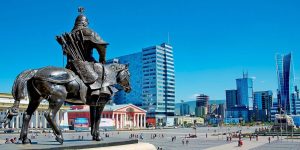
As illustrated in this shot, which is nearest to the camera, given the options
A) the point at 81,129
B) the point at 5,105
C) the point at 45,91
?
the point at 45,91

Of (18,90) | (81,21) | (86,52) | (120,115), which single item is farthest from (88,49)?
(120,115)

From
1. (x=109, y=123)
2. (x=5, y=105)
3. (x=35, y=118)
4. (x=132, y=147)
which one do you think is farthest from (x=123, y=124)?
(x=132, y=147)

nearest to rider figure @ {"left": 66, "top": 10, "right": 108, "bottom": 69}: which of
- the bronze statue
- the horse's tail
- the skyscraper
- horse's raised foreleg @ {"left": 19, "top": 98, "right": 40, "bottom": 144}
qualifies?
the bronze statue

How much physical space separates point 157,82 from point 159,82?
4.38ft

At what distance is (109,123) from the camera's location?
105 metres

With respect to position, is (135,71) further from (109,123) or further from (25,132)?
(25,132)

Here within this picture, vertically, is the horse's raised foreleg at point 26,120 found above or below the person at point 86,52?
below

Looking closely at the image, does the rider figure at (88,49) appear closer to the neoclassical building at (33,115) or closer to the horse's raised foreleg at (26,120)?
the horse's raised foreleg at (26,120)

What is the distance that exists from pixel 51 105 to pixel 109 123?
94223 mm

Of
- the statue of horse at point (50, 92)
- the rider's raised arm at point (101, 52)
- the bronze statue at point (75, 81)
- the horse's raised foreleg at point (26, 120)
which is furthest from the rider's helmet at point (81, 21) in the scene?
the horse's raised foreleg at point (26, 120)

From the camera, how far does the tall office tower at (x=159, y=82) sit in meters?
181

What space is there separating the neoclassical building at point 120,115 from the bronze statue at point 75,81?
99.7m

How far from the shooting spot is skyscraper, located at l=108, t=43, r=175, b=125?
18088 centimetres

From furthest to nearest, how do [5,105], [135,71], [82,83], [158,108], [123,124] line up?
[135,71]
[158,108]
[123,124]
[5,105]
[82,83]
